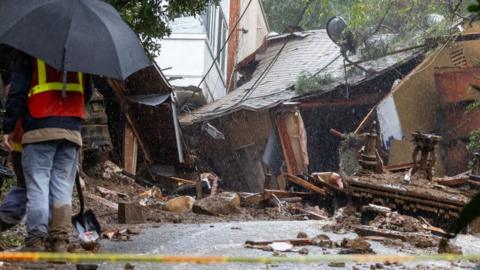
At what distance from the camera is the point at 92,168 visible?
13.6 m

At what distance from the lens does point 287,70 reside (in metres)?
24.1

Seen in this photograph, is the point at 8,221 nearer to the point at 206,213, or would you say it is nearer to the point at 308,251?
the point at 308,251

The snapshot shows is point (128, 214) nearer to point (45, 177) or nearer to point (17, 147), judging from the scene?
point (17, 147)

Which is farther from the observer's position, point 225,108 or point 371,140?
point 225,108

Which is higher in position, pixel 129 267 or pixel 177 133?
pixel 129 267

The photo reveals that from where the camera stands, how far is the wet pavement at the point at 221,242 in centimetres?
619

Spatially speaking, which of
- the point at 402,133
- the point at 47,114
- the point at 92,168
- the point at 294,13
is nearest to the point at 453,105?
the point at 402,133

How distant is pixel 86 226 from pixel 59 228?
0.61 meters

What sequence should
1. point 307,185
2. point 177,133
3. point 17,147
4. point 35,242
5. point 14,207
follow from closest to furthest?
1. point 35,242
2. point 14,207
3. point 17,147
4. point 307,185
5. point 177,133

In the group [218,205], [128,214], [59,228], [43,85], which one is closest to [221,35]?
[218,205]

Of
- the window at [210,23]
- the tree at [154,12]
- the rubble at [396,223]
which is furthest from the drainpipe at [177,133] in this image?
the rubble at [396,223]

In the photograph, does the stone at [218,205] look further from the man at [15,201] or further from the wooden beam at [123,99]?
the man at [15,201]

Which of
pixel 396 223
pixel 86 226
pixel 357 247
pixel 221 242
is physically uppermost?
pixel 86 226

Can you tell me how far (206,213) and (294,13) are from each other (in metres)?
31.0
